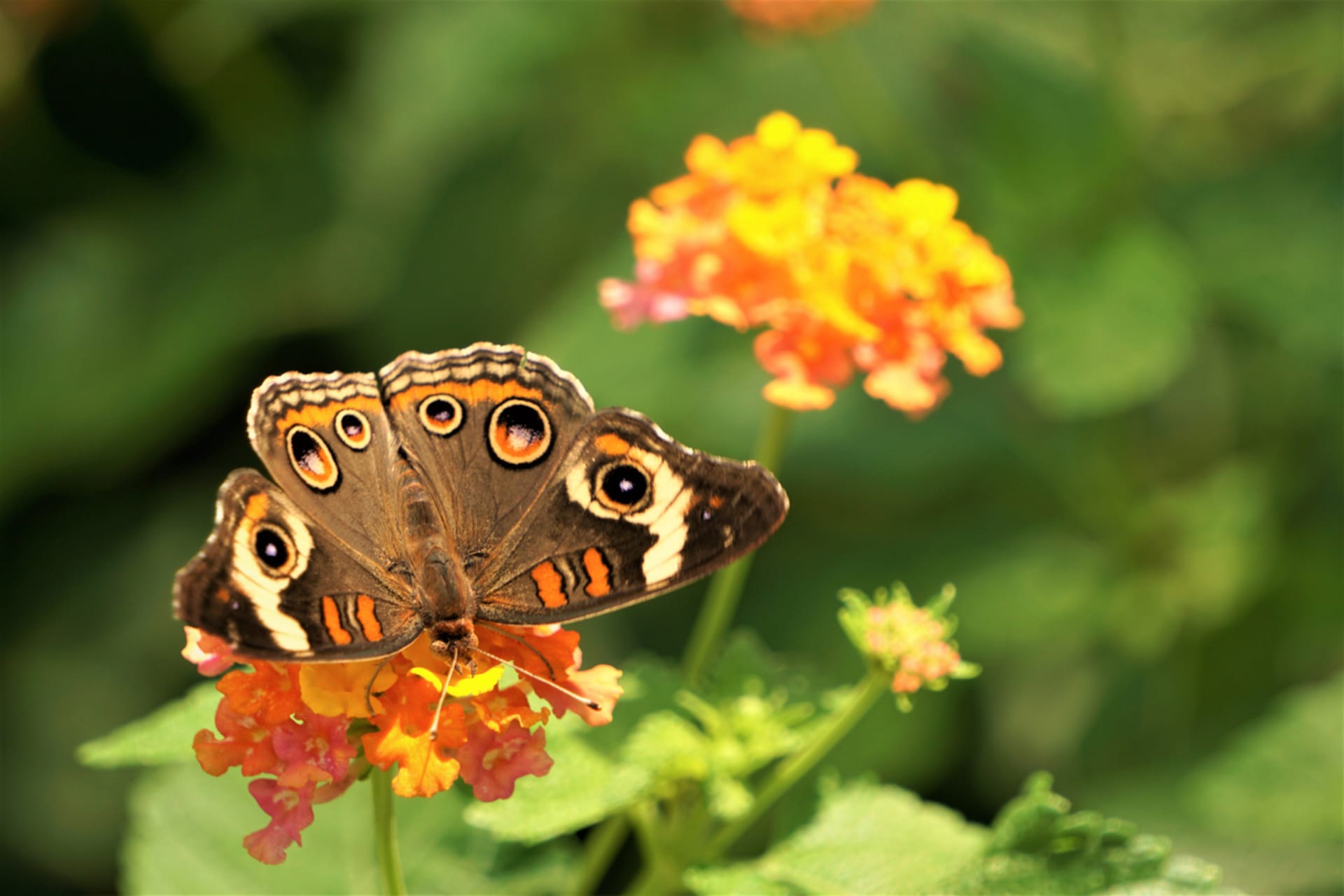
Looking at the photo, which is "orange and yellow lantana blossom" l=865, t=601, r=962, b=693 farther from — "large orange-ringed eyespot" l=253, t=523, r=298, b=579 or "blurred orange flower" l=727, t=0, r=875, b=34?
"blurred orange flower" l=727, t=0, r=875, b=34

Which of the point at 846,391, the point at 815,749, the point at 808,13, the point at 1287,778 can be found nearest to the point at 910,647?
the point at 815,749

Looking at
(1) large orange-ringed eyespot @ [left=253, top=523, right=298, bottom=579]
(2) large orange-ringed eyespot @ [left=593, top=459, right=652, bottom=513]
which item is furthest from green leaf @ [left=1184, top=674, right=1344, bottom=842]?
(1) large orange-ringed eyespot @ [left=253, top=523, right=298, bottom=579]

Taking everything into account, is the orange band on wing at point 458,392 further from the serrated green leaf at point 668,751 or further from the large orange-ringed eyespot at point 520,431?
the serrated green leaf at point 668,751

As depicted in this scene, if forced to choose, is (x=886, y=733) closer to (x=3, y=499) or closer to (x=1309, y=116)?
(x=1309, y=116)

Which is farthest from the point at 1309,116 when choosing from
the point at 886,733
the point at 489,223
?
the point at 489,223

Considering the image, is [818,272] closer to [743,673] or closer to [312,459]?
[743,673]

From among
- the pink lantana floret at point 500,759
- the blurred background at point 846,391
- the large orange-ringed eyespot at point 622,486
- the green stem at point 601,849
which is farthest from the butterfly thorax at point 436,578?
the blurred background at point 846,391
